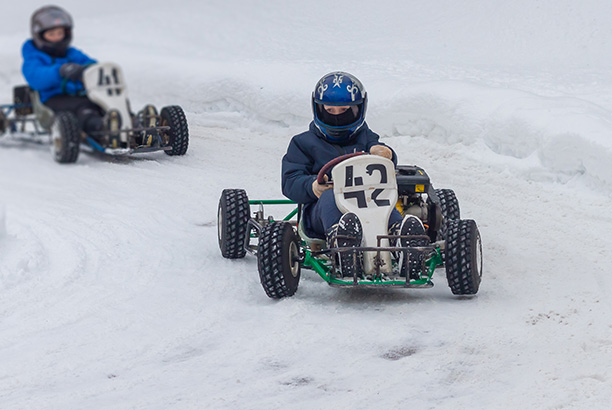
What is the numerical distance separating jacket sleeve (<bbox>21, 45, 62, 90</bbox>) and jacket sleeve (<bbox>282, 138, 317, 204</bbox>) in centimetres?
173

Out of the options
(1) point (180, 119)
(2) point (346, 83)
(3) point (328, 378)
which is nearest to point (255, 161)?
(1) point (180, 119)

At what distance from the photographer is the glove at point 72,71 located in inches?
263

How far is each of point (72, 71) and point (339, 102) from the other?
2.07 metres

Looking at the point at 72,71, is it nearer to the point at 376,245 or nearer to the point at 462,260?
the point at 376,245

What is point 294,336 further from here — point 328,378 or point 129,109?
point 129,109

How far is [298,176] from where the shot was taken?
6.11 meters

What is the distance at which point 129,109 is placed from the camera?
317 inches

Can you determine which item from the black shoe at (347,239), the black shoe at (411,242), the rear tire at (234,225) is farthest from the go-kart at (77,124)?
the black shoe at (411,242)

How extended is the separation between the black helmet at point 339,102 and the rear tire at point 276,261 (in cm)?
92

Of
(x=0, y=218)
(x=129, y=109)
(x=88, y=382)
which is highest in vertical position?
(x=129, y=109)

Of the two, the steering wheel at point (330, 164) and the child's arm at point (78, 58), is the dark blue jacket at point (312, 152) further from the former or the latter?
the child's arm at point (78, 58)

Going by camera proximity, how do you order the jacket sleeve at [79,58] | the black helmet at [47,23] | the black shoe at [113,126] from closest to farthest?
the black helmet at [47,23] → the jacket sleeve at [79,58] → the black shoe at [113,126]

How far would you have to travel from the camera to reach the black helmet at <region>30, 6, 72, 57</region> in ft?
19.5

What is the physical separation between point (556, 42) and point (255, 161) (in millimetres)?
7568
